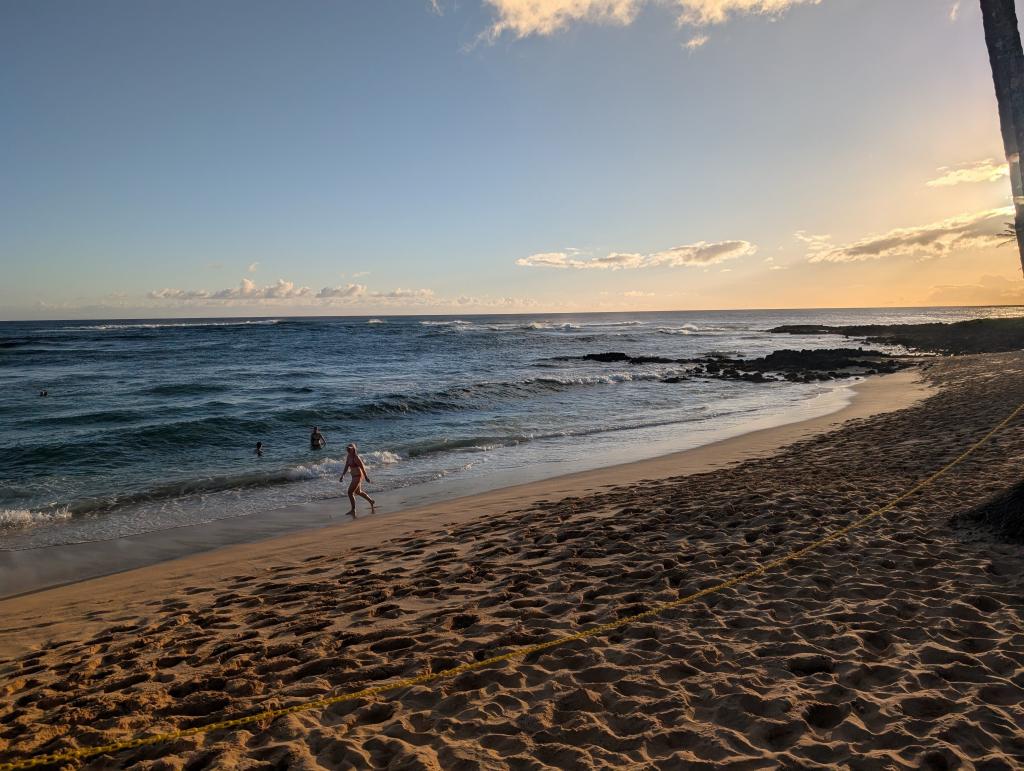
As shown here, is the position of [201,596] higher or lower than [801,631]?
lower

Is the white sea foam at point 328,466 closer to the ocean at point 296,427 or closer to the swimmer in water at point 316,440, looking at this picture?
the ocean at point 296,427

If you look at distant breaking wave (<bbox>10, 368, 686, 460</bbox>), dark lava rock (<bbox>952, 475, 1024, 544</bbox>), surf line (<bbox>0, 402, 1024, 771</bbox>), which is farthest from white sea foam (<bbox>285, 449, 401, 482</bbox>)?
dark lava rock (<bbox>952, 475, 1024, 544</bbox>)

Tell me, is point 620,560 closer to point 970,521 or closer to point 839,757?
point 839,757

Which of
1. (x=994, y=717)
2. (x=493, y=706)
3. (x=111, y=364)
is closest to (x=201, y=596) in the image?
(x=493, y=706)

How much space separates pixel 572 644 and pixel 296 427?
16745mm

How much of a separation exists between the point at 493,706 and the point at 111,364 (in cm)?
4560

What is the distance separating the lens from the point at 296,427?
19297 mm

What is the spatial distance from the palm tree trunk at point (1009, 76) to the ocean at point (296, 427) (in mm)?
9556

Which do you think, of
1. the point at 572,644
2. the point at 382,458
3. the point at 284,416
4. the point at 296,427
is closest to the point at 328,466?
the point at 382,458

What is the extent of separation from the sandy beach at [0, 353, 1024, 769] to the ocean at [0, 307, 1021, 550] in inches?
168

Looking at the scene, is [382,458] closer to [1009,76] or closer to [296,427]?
[296,427]

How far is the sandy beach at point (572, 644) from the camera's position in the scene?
3.41 meters

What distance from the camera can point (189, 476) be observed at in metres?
13.3

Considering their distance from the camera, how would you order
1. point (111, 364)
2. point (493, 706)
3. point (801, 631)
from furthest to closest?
1. point (111, 364)
2. point (801, 631)
3. point (493, 706)
